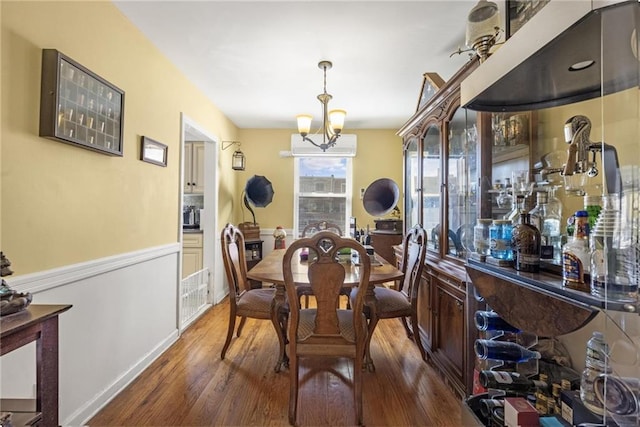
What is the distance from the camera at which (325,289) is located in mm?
1635

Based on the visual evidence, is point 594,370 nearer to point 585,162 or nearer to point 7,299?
point 585,162

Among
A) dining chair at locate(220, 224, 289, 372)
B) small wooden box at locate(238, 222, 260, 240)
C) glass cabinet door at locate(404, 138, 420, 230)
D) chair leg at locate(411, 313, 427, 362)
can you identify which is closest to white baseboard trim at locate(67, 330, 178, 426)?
dining chair at locate(220, 224, 289, 372)

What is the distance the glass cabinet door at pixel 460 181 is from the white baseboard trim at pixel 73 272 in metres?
2.09

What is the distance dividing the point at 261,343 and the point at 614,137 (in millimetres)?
2623

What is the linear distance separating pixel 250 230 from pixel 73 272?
2.66 m

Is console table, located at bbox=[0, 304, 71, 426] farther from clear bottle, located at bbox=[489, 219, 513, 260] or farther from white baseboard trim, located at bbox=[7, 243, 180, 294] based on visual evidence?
clear bottle, located at bbox=[489, 219, 513, 260]

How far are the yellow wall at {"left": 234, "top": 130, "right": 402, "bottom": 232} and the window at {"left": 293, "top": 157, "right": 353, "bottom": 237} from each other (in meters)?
0.20

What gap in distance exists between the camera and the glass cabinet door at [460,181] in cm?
177

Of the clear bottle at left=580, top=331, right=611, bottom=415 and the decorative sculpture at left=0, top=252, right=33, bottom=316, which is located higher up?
the decorative sculpture at left=0, top=252, right=33, bottom=316

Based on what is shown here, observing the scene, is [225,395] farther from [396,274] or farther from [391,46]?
[391,46]

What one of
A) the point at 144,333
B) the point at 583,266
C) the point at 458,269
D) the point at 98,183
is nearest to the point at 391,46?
the point at 458,269

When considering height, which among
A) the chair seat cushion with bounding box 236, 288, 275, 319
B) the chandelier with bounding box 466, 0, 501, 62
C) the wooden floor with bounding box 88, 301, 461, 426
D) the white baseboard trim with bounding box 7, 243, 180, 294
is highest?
the chandelier with bounding box 466, 0, 501, 62

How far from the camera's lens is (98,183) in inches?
68.6

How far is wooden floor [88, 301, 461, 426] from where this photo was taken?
1.67 meters
